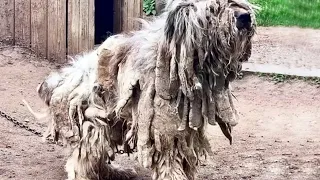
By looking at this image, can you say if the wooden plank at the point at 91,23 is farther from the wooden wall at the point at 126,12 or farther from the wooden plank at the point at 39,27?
the wooden plank at the point at 39,27

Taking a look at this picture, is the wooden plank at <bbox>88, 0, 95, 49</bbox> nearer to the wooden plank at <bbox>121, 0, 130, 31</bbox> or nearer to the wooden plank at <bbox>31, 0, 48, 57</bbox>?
the wooden plank at <bbox>121, 0, 130, 31</bbox>

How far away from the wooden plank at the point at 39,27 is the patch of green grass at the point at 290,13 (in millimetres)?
4719

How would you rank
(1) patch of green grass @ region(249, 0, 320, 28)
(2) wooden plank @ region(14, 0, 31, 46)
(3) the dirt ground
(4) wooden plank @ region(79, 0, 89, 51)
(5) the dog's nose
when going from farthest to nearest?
(1) patch of green grass @ region(249, 0, 320, 28) < (2) wooden plank @ region(14, 0, 31, 46) < (4) wooden plank @ region(79, 0, 89, 51) < (3) the dirt ground < (5) the dog's nose

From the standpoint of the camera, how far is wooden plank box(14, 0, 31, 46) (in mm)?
9211

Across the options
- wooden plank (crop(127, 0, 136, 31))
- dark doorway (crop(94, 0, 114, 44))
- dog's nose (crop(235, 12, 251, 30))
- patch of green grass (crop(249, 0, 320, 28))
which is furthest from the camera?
patch of green grass (crop(249, 0, 320, 28))

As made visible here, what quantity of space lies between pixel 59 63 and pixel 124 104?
4.70 meters

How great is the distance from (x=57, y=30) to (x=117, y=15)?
0.80m

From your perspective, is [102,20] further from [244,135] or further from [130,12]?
[244,135]

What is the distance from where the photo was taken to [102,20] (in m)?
9.79

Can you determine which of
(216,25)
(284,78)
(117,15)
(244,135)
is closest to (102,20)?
(117,15)

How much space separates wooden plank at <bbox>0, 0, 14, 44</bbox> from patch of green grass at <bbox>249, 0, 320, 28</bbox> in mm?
4951

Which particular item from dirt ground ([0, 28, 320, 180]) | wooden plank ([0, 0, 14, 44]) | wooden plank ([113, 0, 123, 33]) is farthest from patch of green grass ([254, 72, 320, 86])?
wooden plank ([0, 0, 14, 44])

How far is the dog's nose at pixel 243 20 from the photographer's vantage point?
422cm

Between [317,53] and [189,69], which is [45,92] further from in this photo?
[317,53]
